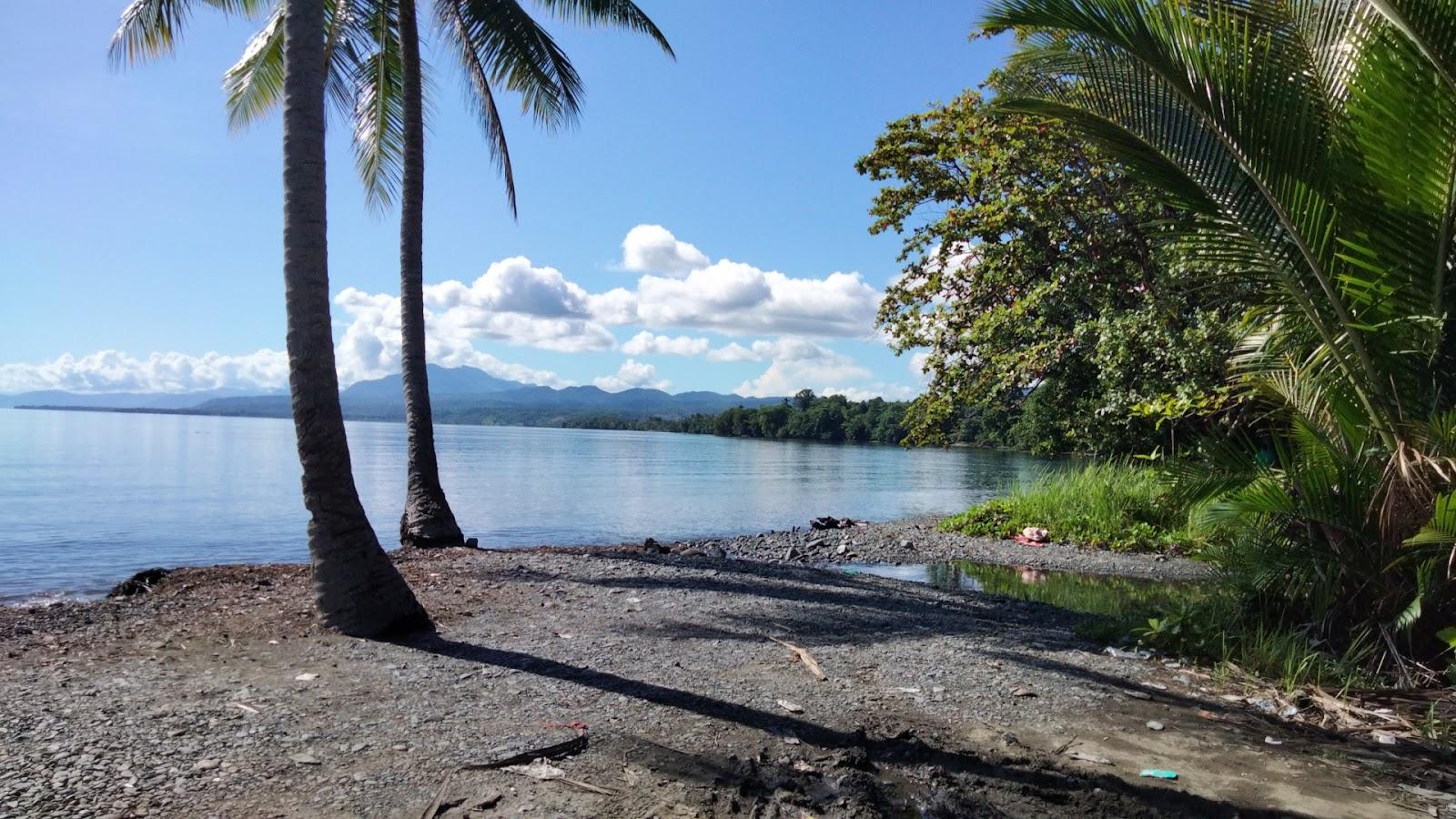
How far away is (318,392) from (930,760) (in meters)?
4.81

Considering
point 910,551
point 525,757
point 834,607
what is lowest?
point 910,551

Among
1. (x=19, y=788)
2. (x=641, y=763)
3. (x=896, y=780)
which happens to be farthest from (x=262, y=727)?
(x=896, y=780)

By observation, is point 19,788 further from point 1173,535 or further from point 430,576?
point 1173,535

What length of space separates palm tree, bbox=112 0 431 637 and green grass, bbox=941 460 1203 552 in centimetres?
1325

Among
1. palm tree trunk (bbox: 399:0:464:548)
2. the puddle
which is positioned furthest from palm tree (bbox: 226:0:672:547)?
the puddle

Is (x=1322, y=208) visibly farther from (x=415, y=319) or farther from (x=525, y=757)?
(x=415, y=319)

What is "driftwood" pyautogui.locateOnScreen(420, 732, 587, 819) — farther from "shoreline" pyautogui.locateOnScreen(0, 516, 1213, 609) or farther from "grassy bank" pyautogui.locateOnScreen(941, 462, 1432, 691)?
"shoreline" pyautogui.locateOnScreen(0, 516, 1213, 609)

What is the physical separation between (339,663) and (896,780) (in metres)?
3.45

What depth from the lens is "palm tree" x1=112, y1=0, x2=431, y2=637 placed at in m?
6.16

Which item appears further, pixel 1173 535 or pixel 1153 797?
pixel 1173 535

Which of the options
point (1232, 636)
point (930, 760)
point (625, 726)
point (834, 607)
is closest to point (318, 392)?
point (625, 726)

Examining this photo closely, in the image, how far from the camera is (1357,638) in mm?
5277

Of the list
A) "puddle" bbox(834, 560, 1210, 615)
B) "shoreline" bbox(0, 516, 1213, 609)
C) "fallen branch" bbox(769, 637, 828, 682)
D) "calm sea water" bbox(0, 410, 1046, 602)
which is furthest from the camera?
"calm sea water" bbox(0, 410, 1046, 602)

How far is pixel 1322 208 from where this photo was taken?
17.7ft
